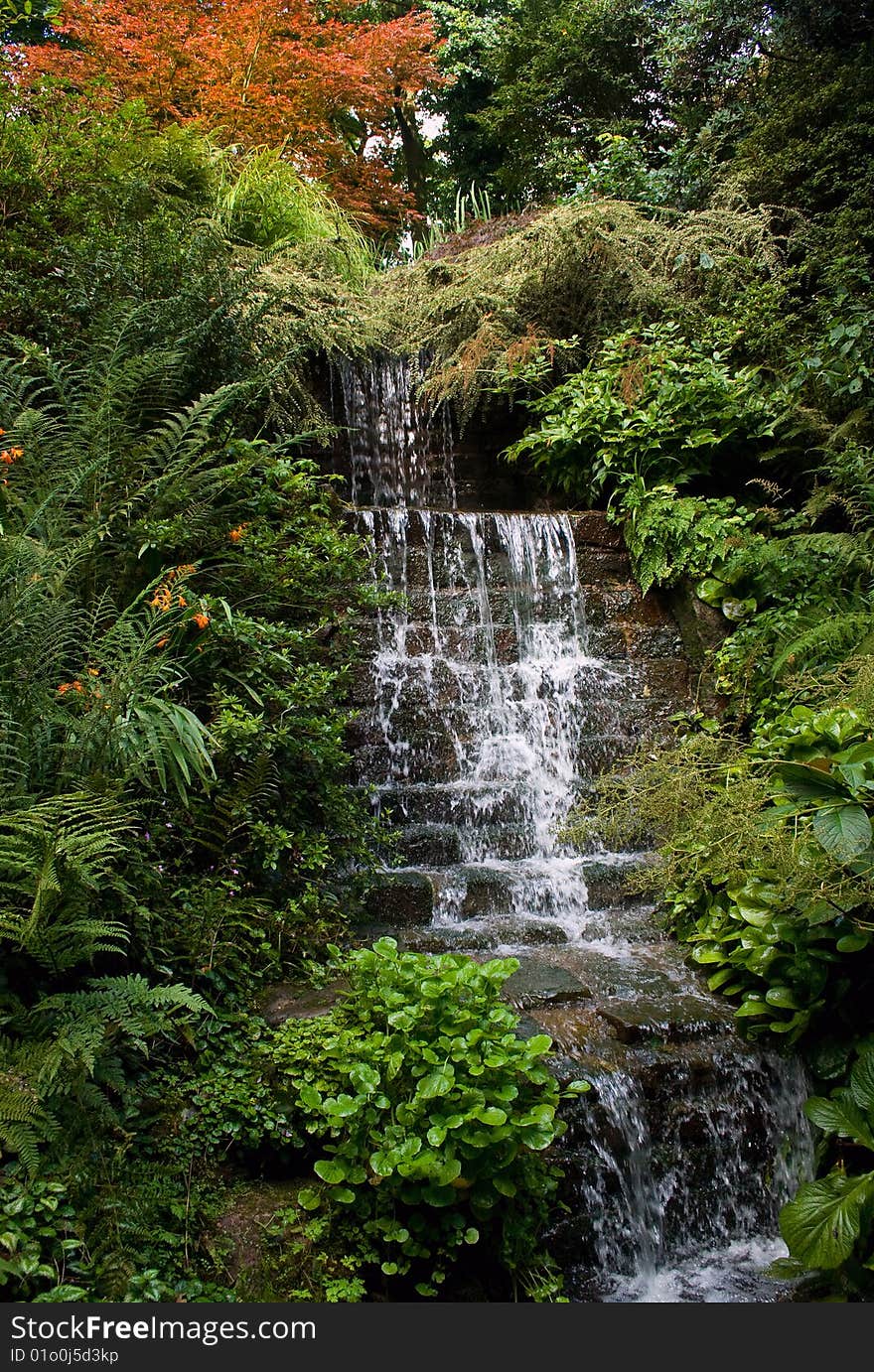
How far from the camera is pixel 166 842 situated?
9.98 ft

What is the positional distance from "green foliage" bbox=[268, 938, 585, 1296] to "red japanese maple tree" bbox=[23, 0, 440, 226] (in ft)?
26.2

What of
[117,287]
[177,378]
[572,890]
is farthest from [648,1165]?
[117,287]

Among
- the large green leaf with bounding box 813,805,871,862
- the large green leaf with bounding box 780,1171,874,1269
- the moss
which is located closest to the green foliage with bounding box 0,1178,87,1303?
the large green leaf with bounding box 780,1171,874,1269

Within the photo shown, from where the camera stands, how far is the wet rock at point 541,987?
10.4 ft

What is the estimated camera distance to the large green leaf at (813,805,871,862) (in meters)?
2.41

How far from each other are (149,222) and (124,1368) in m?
4.95

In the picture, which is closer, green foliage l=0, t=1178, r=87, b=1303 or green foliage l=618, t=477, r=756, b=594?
green foliage l=0, t=1178, r=87, b=1303

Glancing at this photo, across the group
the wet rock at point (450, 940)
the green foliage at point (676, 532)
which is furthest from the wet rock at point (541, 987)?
the green foliage at point (676, 532)

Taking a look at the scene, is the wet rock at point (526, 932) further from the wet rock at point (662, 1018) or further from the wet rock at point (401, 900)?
the wet rock at point (662, 1018)

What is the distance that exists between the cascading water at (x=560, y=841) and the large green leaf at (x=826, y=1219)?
35 cm

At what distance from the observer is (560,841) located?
14.7 feet

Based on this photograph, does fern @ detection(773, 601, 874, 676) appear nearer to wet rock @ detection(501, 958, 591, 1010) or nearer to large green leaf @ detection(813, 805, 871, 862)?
large green leaf @ detection(813, 805, 871, 862)

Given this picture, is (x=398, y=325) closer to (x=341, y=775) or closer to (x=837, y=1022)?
(x=341, y=775)

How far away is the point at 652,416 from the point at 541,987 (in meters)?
4.03
